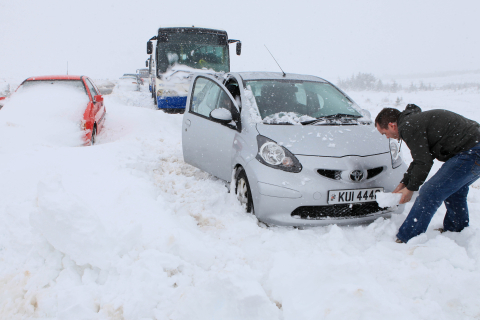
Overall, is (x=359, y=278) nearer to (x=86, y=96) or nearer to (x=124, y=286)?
(x=124, y=286)

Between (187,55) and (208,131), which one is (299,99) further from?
(187,55)

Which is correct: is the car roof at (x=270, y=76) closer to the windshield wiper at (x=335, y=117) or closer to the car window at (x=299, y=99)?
the car window at (x=299, y=99)

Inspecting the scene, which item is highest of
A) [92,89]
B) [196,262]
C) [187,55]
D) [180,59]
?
[187,55]

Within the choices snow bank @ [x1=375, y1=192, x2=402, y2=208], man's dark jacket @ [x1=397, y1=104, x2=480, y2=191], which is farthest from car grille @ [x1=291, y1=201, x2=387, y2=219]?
man's dark jacket @ [x1=397, y1=104, x2=480, y2=191]

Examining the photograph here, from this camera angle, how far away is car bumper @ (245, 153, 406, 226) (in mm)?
2859

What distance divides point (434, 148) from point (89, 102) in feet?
20.5

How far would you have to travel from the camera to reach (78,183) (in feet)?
10.7

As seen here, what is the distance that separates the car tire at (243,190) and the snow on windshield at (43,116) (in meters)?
3.57

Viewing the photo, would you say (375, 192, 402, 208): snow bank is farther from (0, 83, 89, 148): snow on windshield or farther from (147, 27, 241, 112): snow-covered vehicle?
(147, 27, 241, 112): snow-covered vehicle

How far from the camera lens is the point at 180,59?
1097cm

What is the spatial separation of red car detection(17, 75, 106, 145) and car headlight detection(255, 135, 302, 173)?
13.4 ft

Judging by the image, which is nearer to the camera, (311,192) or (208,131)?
(311,192)

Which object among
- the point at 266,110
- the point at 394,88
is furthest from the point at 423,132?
the point at 394,88

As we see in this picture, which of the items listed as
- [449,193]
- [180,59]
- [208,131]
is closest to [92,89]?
[180,59]
